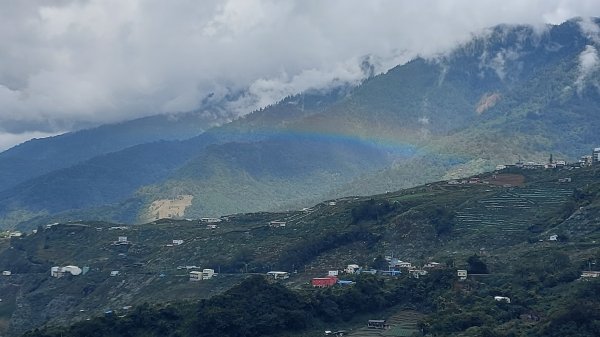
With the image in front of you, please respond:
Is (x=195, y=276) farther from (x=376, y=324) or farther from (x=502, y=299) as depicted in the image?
(x=502, y=299)

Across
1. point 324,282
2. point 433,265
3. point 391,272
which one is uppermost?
point 433,265

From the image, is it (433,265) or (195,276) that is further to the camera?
(195,276)

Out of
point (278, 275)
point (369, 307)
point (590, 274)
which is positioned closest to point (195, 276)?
point (278, 275)

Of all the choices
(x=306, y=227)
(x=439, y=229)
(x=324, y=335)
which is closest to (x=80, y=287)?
(x=306, y=227)

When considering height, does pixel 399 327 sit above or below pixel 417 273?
below

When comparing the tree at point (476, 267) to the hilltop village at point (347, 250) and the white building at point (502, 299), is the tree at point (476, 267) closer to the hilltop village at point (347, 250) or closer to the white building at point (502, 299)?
the hilltop village at point (347, 250)

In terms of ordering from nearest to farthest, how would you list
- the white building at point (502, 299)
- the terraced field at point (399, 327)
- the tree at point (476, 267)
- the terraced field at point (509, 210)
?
the terraced field at point (399, 327)
the white building at point (502, 299)
the tree at point (476, 267)
the terraced field at point (509, 210)

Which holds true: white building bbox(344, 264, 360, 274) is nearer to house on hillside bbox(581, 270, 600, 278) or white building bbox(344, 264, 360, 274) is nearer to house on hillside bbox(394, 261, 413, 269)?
house on hillside bbox(394, 261, 413, 269)

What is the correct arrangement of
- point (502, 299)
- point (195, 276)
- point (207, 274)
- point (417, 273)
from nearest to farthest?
point (502, 299) → point (417, 273) → point (195, 276) → point (207, 274)

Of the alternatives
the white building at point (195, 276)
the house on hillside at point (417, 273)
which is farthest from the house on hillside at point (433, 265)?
the white building at point (195, 276)
